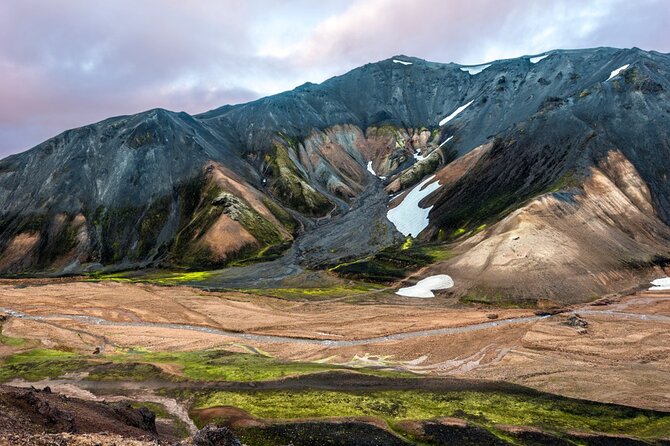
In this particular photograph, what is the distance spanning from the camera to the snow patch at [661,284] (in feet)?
302

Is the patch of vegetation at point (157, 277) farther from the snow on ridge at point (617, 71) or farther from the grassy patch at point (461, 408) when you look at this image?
the snow on ridge at point (617, 71)

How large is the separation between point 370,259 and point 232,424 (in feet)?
311

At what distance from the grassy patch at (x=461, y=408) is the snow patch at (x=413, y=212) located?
116 m

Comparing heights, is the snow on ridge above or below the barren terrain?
above

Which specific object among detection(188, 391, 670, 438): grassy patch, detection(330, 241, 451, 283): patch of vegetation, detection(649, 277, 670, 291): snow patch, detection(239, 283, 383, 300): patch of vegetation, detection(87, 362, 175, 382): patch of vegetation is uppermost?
detection(330, 241, 451, 283): patch of vegetation

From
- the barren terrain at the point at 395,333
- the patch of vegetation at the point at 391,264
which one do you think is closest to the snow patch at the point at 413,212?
the patch of vegetation at the point at 391,264

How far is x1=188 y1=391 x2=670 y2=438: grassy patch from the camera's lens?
3391cm

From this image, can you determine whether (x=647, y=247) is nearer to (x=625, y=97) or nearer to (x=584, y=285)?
(x=584, y=285)

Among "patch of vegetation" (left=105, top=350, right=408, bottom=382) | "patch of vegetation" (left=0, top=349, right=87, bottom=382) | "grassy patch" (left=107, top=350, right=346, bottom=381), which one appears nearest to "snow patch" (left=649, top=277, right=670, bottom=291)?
"patch of vegetation" (left=105, top=350, right=408, bottom=382)

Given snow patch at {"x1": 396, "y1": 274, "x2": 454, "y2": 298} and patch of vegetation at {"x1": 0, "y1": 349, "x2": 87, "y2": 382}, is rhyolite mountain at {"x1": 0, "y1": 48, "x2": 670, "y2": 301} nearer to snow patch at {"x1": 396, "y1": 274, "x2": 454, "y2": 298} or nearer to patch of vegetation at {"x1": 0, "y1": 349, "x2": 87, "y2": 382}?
snow patch at {"x1": 396, "y1": 274, "x2": 454, "y2": 298}

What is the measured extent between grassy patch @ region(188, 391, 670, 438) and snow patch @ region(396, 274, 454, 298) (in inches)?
2343

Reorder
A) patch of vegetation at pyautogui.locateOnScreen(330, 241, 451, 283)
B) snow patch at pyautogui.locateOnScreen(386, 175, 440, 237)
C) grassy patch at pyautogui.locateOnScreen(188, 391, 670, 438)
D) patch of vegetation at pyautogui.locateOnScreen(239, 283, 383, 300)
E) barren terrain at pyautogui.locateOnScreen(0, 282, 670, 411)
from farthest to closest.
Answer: snow patch at pyautogui.locateOnScreen(386, 175, 440, 237), patch of vegetation at pyautogui.locateOnScreen(330, 241, 451, 283), patch of vegetation at pyautogui.locateOnScreen(239, 283, 383, 300), barren terrain at pyautogui.locateOnScreen(0, 282, 670, 411), grassy patch at pyautogui.locateOnScreen(188, 391, 670, 438)

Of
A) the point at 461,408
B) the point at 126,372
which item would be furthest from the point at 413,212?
the point at 461,408

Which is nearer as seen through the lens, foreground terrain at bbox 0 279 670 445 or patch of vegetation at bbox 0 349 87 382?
foreground terrain at bbox 0 279 670 445
